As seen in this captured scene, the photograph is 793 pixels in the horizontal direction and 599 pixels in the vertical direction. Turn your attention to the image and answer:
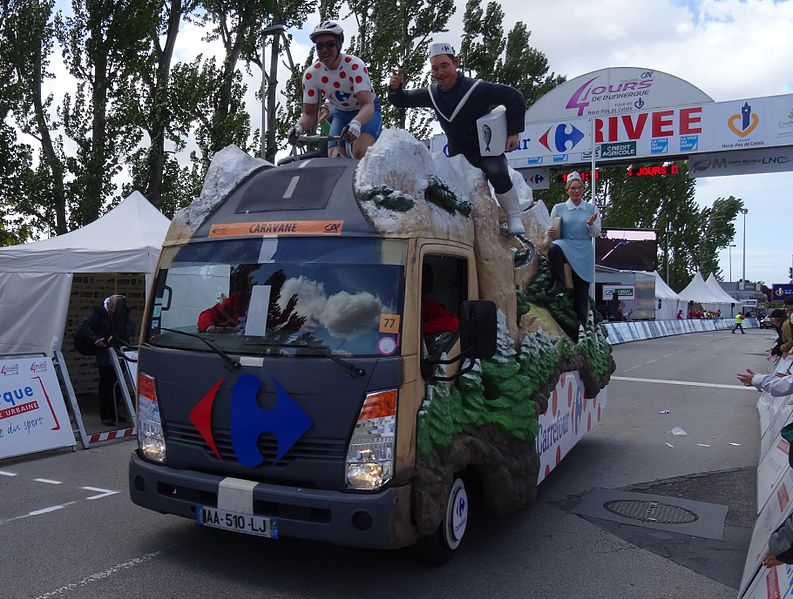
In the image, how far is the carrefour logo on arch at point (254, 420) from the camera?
12.8 ft

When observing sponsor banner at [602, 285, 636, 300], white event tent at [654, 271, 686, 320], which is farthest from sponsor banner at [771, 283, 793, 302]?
sponsor banner at [602, 285, 636, 300]

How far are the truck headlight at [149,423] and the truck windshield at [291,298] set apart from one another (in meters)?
0.27

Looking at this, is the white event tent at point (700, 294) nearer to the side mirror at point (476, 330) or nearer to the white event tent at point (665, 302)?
the white event tent at point (665, 302)

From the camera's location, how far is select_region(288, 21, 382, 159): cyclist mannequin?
6.02 meters

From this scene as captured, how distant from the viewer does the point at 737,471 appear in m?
7.49

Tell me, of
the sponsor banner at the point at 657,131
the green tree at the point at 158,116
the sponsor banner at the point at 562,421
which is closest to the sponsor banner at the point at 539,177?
the sponsor banner at the point at 657,131

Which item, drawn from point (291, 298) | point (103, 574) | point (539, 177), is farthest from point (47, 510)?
point (539, 177)

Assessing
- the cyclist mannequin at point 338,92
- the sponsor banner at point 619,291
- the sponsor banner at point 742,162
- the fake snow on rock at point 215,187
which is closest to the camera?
the fake snow on rock at point 215,187

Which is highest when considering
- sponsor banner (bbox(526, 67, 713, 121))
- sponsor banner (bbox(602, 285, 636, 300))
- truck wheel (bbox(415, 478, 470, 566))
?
sponsor banner (bbox(526, 67, 713, 121))

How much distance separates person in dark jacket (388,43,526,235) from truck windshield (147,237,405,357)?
2024 millimetres

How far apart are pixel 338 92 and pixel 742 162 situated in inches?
905

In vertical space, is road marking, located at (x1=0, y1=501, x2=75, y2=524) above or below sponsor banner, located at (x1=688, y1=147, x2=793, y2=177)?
below

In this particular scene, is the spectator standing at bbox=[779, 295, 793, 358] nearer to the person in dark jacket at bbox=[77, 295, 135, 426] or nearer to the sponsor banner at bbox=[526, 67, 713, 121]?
the person in dark jacket at bbox=[77, 295, 135, 426]

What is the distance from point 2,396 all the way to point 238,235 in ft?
15.7
